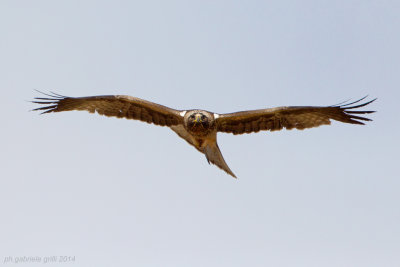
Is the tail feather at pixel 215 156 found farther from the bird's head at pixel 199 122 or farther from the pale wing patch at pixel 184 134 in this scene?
the bird's head at pixel 199 122

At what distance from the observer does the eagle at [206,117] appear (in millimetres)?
13914

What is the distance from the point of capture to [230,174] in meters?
14.2

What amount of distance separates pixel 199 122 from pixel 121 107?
5.81 feet

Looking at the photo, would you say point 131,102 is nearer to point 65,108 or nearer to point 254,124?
point 65,108

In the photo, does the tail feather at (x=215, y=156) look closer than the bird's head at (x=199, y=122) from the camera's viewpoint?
No

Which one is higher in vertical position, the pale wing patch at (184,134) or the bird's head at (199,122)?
the bird's head at (199,122)

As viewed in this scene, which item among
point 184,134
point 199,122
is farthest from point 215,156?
point 199,122

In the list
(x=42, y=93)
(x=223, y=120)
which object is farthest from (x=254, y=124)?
(x=42, y=93)

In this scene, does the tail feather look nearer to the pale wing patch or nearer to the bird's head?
the pale wing patch

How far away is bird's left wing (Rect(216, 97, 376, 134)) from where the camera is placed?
45.8 feet

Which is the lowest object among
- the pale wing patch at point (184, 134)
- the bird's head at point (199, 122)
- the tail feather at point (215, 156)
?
the tail feather at point (215, 156)

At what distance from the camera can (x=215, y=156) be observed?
563 inches

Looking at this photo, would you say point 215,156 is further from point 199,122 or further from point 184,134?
point 199,122

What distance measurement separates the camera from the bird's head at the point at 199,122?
45.2 ft
